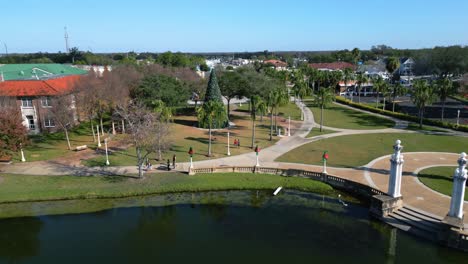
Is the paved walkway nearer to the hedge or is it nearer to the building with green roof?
the hedge

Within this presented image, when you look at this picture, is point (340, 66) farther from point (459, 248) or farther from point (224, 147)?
point (459, 248)

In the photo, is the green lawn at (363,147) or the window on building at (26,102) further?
the window on building at (26,102)

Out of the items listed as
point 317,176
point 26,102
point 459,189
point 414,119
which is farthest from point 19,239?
point 414,119

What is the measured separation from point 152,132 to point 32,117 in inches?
1082

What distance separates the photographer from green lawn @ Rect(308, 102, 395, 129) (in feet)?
188

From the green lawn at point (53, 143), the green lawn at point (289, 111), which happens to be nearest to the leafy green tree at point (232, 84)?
the green lawn at point (289, 111)

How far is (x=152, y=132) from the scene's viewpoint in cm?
3362

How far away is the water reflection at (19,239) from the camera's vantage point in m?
22.5

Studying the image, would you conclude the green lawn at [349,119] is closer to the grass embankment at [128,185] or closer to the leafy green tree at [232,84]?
the leafy green tree at [232,84]

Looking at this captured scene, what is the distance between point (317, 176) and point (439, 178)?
10.5 meters

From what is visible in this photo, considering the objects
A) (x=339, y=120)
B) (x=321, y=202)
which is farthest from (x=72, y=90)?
(x=339, y=120)

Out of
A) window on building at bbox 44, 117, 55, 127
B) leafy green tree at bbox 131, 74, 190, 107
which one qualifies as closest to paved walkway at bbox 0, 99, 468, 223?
window on building at bbox 44, 117, 55, 127

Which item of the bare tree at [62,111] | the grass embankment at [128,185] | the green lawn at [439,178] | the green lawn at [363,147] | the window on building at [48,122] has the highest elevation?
the bare tree at [62,111]

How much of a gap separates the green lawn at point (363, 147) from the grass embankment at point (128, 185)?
617cm
